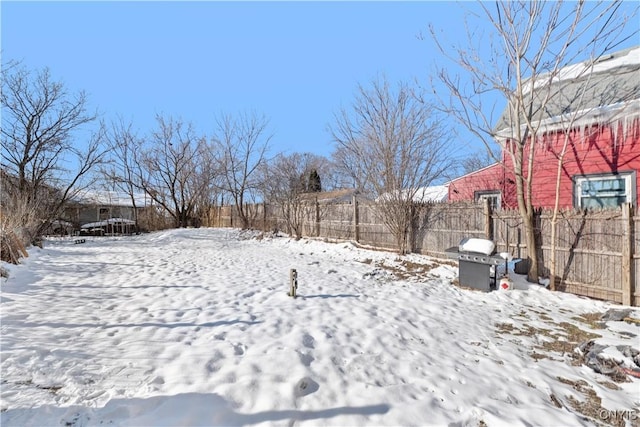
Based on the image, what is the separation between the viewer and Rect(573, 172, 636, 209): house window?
7459 millimetres

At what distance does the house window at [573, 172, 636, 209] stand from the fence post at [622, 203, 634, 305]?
277cm

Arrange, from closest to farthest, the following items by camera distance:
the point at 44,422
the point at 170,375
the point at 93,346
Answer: the point at 44,422
the point at 170,375
the point at 93,346

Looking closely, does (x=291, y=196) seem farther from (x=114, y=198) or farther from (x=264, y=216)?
(x=114, y=198)

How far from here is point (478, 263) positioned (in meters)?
6.25

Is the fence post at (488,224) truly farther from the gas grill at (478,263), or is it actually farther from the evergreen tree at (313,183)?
the evergreen tree at (313,183)

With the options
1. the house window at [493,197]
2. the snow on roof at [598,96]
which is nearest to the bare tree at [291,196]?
the house window at [493,197]

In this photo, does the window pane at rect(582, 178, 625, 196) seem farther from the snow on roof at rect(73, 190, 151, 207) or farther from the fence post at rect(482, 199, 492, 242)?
the snow on roof at rect(73, 190, 151, 207)

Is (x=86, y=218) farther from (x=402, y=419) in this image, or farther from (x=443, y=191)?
(x=402, y=419)

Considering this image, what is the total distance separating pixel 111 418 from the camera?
2.28 meters

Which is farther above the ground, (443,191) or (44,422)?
(443,191)

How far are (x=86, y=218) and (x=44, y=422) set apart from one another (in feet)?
97.6

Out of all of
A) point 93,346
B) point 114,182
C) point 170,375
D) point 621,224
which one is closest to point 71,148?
point 114,182

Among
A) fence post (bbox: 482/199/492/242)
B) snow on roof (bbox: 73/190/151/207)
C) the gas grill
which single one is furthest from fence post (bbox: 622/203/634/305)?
snow on roof (bbox: 73/190/151/207)

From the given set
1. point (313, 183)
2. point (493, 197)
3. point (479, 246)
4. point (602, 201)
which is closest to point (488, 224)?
point (479, 246)
